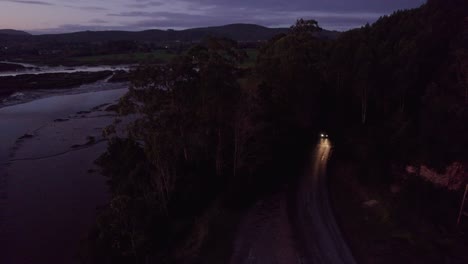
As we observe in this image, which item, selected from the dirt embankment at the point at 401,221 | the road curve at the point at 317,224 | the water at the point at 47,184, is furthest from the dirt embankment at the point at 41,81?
the dirt embankment at the point at 401,221

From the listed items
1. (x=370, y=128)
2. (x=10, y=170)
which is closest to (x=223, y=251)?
(x=370, y=128)

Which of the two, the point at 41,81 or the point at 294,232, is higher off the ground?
the point at 41,81

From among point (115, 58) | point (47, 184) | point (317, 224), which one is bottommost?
point (47, 184)

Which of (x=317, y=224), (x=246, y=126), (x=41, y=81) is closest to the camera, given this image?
(x=317, y=224)

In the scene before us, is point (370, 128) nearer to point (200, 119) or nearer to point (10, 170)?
point (200, 119)

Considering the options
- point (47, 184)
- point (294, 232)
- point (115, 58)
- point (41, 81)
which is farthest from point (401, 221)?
point (115, 58)

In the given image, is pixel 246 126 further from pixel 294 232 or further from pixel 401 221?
pixel 401 221

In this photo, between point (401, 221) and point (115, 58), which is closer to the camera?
point (401, 221)

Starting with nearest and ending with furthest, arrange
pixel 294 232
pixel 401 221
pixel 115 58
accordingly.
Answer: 1. pixel 294 232
2. pixel 401 221
3. pixel 115 58
